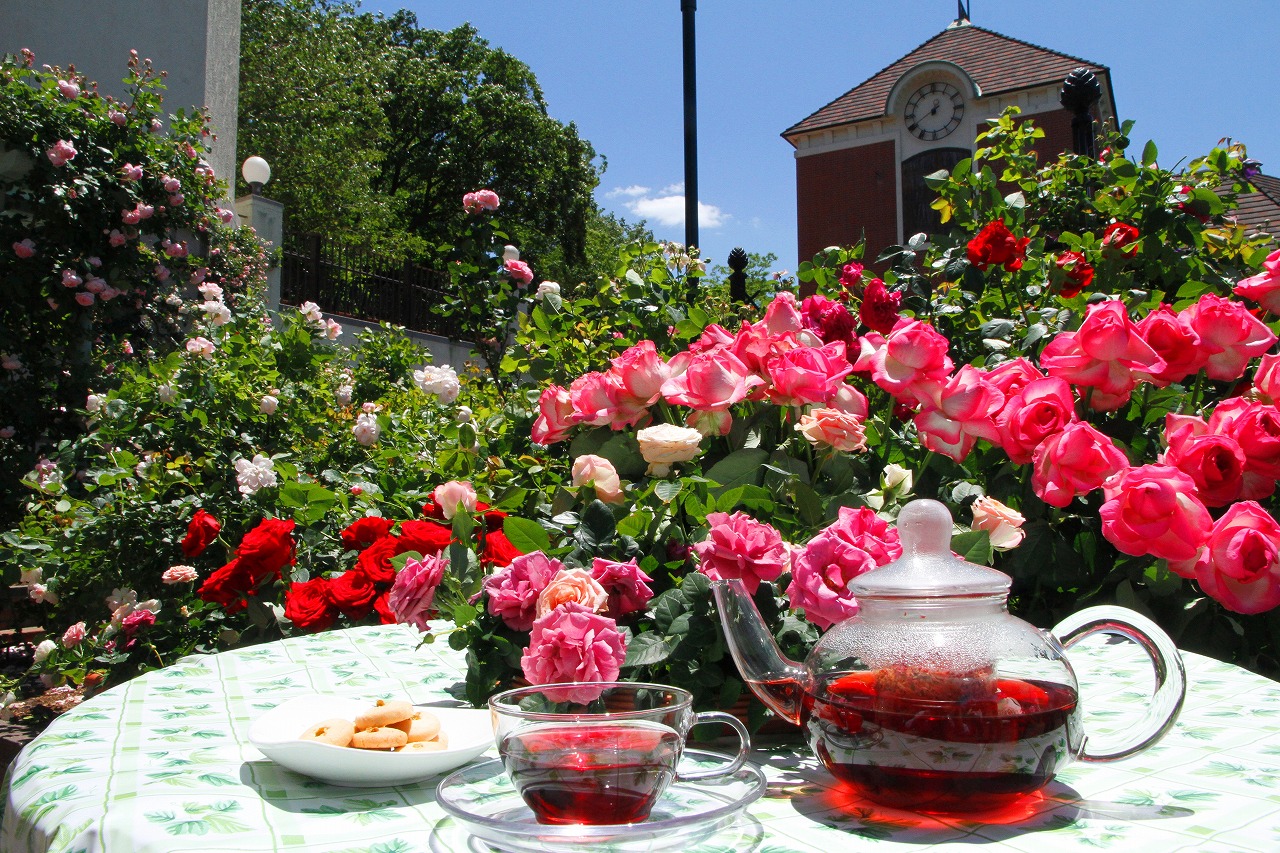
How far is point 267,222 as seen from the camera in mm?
11320

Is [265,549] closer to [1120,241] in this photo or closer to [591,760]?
[591,760]

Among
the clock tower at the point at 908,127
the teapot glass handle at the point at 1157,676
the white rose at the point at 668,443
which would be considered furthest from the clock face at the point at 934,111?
the teapot glass handle at the point at 1157,676

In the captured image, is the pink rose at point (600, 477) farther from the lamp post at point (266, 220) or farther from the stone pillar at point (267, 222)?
the stone pillar at point (267, 222)

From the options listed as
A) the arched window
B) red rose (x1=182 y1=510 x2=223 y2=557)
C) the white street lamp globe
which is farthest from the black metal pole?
the arched window

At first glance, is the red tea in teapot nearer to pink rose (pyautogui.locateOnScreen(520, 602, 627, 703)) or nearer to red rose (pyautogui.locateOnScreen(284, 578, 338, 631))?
pink rose (pyautogui.locateOnScreen(520, 602, 627, 703))

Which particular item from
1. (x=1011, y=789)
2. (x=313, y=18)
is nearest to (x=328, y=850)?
(x=1011, y=789)

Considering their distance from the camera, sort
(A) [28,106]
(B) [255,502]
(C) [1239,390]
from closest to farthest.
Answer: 1. (C) [1239,390]
2. (B) [255,502]
3. (A) [28,106]

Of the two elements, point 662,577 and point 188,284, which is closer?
point 662,577

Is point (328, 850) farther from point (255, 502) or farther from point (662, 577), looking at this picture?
point (255, 502)

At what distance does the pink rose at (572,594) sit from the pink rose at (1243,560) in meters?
0.63

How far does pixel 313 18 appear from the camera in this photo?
24.1 metres

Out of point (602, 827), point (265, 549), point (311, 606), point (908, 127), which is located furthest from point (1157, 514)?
point (908, 127)

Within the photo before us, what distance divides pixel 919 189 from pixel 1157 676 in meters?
24.6

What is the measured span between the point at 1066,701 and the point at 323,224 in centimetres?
2395
